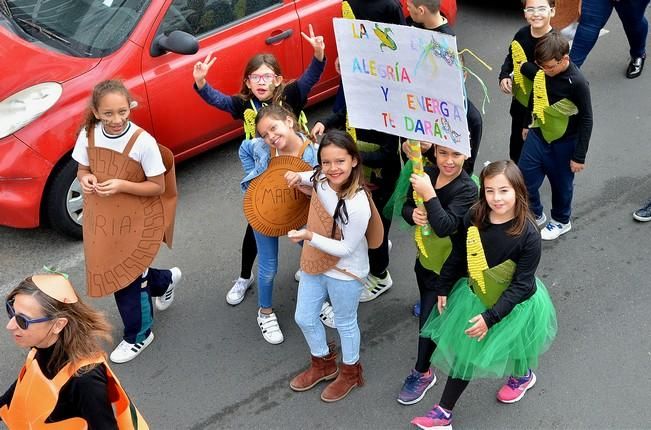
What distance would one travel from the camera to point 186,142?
243 inches

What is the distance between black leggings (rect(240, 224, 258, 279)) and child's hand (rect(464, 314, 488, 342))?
1.71 metres

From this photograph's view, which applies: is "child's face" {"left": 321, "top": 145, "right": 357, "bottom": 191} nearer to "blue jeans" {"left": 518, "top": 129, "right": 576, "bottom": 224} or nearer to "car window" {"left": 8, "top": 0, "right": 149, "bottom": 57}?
"blue jeans" {"left": 518, "top": 129, "right": 576, "bottom": 224}

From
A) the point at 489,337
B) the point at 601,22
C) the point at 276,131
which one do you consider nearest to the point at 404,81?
the point at 276,131

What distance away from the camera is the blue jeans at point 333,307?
13.9 ft

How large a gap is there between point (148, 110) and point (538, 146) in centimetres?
267

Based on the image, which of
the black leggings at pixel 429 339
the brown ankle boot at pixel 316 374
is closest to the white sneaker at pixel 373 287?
the brown ankle boot at pixel 316 374

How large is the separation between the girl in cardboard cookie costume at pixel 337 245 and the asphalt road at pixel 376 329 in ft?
0.90

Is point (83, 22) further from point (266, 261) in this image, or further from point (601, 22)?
point (601, 22)

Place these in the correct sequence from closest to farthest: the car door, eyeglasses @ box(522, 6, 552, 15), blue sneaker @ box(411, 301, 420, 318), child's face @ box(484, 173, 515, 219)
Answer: child's face @ box(484, 173, 515, 219)
blue sneaker @ box(411, 301, 420, 318)
eyeglasses @ box(522, 6, 552, 15)
the car door

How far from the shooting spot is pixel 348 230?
13.2 ft

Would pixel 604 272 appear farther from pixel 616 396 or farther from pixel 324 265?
pixel 324 265

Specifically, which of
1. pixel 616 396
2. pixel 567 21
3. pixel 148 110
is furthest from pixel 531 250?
pixel 567 21

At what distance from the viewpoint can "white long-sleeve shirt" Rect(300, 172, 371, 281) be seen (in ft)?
13.1

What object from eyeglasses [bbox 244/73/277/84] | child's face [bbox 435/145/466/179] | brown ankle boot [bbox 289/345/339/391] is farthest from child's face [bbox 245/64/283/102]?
brown ankle boot [bbox 289/345/339/391]
